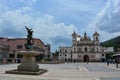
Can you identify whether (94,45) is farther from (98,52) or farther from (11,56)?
(11,56)

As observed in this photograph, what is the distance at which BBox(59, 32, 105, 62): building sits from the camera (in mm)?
130625

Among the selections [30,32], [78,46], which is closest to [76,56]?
[78,46]

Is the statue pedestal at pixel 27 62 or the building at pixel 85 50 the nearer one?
the statue pedestal at pixel 27 62

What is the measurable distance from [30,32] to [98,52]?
106075mm

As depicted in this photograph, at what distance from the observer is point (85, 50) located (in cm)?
13312

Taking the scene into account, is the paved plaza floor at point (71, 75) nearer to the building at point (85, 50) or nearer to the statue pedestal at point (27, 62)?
the statue pedestal at point (27, 62)

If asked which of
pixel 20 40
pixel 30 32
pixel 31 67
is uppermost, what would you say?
pixel 20 40

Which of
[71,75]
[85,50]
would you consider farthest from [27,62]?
[85,50]

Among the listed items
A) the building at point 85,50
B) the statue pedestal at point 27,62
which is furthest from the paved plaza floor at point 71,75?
the building at point 85,50

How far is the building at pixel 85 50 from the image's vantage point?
130625 mm

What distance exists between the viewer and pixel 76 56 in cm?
13188

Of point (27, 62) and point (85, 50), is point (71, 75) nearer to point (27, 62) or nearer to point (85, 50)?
point (27, 62)

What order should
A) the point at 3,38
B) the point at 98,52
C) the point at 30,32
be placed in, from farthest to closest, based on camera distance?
the point at 98,52
the point at 3,38
the point at 30,32

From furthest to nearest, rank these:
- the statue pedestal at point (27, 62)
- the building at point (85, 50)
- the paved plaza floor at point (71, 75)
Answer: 1. the building at point (85, 50)
2. the statue pedestal at point (27, 62)
3. the paved plaza floor at point (71, 75)
